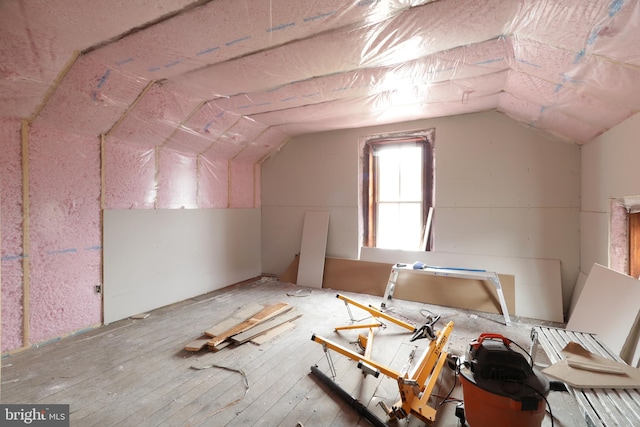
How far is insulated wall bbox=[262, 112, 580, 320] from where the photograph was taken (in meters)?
3.29

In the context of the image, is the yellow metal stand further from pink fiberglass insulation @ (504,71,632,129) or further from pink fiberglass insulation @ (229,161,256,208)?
pink fiberglass insulation @ (229,161,256,208)

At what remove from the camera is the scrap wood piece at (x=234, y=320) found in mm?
2694

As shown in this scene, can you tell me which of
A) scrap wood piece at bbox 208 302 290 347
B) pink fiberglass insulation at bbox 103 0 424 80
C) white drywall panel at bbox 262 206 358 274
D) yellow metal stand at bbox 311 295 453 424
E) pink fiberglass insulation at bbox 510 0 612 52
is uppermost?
pink fiberglass insulation at bbox 103 0 424 80

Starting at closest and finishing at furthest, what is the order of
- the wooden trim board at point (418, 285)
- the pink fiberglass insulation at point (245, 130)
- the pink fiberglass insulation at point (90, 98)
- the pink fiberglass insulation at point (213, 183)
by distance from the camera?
the pink fiberglass insulation at point (90, 98), the wooden trim board at point (418, 285), the pink fiberglass insulation at point (245, 130), the pink fiberglass insulation at point (213, 183)

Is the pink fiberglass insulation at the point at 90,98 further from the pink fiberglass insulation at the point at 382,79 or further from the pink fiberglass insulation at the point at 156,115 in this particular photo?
the pink fiberglass insulation at the point at 382,79

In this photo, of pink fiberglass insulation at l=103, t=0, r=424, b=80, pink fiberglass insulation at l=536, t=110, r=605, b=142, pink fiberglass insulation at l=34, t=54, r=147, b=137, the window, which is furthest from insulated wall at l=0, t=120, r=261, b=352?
pink fiberglass insulation at l=536, t=110, r=605, b=142

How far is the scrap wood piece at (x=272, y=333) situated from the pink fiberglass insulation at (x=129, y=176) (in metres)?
2.10

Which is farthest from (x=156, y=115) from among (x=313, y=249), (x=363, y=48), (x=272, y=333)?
(x=313, y=249)

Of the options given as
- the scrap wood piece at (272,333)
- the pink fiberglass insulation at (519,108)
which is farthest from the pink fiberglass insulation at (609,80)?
the scrap wood piece at (272,333)

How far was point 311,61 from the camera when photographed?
7.55ft

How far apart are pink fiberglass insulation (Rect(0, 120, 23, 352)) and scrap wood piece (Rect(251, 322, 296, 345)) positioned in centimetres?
200

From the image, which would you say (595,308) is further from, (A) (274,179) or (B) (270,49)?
(A) (274,179)

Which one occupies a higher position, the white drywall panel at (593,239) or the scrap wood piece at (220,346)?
the white drywall panel at (593,239)

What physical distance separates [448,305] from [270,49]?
3.39m
